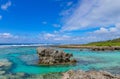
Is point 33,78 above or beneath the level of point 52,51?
beneath

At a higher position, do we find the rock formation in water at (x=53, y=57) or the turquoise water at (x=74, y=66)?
the rock formation in water at (x=53, y=57)

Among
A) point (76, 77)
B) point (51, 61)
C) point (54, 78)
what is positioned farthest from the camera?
point (51, 61)

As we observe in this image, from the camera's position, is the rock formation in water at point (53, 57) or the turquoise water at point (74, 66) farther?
the rock formation in water at point (53, 57)

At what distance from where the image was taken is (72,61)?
45.8m

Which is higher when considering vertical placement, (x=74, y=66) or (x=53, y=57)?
(x=53, y=57)

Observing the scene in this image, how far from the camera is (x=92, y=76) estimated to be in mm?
13961

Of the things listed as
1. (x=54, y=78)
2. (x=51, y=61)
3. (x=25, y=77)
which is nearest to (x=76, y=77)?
→ (x=54, y=78)

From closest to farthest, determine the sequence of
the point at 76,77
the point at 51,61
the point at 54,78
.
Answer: the point at 76,77
the point at 54,78
the point at 51,61

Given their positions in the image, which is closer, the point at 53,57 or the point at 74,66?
the point at 74,66

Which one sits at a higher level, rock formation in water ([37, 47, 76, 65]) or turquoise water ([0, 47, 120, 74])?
rock formation in water ([37, 47, 76, 65])

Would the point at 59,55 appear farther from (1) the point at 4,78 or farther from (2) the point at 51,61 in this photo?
(1) the point at 4,78

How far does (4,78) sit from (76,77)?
1603 centimetres

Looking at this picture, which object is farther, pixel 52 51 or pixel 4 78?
pixel 52 51

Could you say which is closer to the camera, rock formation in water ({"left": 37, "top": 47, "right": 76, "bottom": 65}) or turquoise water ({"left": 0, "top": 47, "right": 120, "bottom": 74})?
turquoise water ({"left": 0, "top": 47, "right": 120, "bottom": 74})
